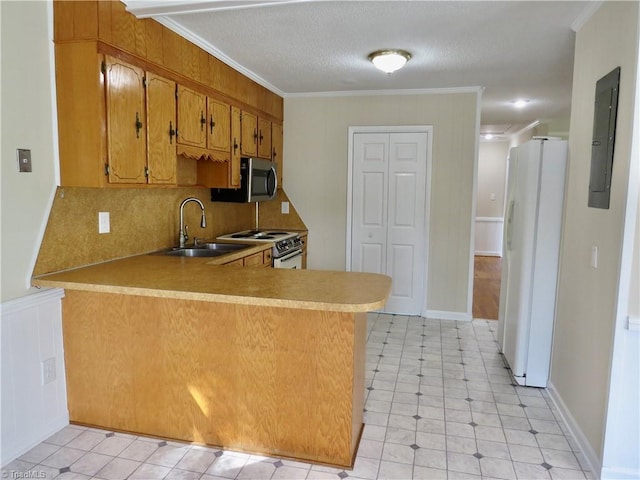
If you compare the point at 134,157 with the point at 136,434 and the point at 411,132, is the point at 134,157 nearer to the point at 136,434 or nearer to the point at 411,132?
the point at 136,434

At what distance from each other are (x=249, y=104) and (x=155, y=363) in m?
2.62

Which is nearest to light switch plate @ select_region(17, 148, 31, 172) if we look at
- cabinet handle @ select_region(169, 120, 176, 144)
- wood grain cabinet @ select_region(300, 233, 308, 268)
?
cabinet handle @ select_region(169, 120, 176, 144)

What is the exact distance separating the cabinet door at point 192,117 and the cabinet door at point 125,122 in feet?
1.30

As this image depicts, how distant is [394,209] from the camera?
A: 487 centimetres

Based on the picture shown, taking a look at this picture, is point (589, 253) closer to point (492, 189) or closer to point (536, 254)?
point (536, 254)

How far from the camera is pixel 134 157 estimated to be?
2635mm

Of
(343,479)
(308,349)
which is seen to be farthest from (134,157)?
(343,479)

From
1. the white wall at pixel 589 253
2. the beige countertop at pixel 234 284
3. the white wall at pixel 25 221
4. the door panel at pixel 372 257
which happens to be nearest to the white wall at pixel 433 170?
the door panel at pixel 372 257

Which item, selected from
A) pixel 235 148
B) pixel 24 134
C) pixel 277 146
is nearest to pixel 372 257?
pixel 277 146

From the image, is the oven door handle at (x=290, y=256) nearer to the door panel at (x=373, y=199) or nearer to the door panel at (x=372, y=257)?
the door panel at (x=372, y=257)

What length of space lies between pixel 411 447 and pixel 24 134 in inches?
104

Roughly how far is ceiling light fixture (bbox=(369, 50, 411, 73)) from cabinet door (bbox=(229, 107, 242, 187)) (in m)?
1.27

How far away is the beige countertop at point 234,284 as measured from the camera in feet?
6.70

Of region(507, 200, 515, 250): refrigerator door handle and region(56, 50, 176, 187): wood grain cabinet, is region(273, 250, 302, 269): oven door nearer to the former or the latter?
region(56, 50, 176, 187): wood grain cabinet
